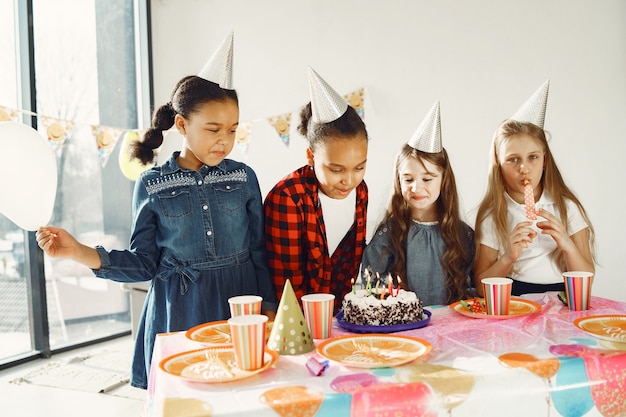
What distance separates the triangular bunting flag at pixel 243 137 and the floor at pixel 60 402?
1661 mm

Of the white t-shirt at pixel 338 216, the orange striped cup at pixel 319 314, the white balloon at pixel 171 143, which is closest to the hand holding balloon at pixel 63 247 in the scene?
the orange striped cup at pixel 319 314

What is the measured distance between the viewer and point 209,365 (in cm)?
98

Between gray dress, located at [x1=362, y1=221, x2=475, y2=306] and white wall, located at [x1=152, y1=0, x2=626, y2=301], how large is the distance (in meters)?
0.90

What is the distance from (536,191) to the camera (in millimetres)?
1787

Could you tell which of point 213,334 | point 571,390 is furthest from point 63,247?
point 571,390

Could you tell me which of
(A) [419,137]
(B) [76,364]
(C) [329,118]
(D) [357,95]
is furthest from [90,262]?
(D) [357,95]

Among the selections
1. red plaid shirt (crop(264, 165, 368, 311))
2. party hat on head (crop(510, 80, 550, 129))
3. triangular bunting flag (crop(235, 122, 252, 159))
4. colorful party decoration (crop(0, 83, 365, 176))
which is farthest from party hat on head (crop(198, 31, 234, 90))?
triangular bunting flag (crop(235, 122, 252, 159))

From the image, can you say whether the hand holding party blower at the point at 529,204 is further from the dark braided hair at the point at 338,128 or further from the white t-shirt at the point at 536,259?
the dark braided hair at the point at 338,128

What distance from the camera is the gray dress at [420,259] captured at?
1.71 m

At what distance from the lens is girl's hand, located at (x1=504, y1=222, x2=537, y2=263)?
1.51m

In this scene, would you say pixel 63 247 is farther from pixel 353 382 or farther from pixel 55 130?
pixel 55 130

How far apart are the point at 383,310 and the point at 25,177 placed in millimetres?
966

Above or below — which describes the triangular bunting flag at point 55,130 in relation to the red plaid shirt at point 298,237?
above

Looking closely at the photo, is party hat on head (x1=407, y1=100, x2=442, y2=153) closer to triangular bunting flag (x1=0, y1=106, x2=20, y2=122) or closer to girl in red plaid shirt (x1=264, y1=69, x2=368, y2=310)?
girl in red plaid shirt (x1=264, y1=69, x2=368, y2=310)
